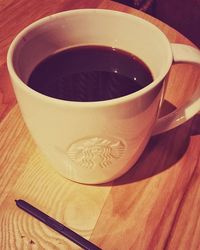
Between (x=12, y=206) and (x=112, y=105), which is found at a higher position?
(x=112, y=105)

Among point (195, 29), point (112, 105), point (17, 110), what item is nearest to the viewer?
point (112, 105)

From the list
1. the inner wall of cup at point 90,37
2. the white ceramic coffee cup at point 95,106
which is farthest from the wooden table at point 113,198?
the inner wall of cup at point 90,37

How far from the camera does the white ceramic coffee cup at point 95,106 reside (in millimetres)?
375

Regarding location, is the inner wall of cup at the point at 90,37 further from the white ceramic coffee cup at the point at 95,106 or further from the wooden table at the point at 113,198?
the wooden table at the point at 113,198

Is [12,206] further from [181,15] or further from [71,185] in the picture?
[181,15]

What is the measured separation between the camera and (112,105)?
1.19 ft

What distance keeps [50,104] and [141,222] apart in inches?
8.4

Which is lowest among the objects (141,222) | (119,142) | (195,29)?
(195,29)

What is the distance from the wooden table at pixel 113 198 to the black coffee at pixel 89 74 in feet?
0.38

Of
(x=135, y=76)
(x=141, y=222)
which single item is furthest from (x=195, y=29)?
(x=141, y=222)

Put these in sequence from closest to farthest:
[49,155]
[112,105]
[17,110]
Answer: [112,105] < [49,155] < [17,110]

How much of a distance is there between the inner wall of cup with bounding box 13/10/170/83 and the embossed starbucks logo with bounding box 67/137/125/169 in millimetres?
113

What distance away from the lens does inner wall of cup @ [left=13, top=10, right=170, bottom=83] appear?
0.45 meters

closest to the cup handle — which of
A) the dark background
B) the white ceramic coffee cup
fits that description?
the white ceramic coffee cup
